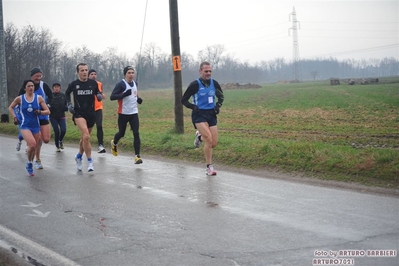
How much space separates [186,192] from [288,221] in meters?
2.51

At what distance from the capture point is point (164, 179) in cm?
987

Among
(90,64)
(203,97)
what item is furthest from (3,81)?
(90,64)

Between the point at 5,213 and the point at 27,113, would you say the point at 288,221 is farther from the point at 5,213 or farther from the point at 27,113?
the point at 27,113

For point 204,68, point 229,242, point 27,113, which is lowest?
point 229,242

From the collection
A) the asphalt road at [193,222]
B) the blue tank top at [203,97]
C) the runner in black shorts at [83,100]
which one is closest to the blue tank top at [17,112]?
the runner in black shorts at [83,100]

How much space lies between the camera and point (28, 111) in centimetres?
1088

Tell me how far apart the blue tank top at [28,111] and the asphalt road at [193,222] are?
133 centimetres

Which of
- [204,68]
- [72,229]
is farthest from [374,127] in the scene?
[72,229]

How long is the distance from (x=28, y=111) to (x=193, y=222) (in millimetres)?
5784

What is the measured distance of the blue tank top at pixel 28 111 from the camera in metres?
10.9

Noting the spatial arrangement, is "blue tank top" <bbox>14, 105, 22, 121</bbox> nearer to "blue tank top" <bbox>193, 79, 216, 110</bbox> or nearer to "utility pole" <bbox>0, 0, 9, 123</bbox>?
"blue tank top" <bbox>193, 79, 216, 110</bbox>

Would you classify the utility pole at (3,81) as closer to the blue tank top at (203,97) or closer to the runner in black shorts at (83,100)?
the runner in black shorts at (83,100)

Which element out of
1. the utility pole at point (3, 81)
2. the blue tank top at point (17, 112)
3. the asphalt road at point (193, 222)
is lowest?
the asphalt road at point (193, 222)

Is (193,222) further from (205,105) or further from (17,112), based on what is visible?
(17,112)
